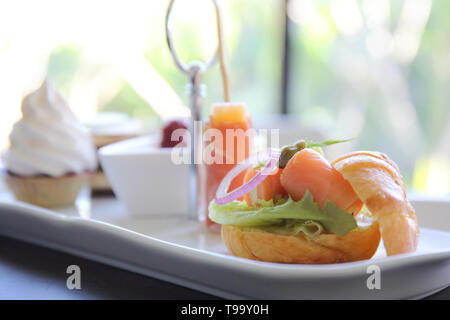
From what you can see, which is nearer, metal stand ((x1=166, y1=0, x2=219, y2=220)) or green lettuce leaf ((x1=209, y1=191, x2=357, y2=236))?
green lettuce leaf ((x1=209, y1=191, x2=357, y2=236))

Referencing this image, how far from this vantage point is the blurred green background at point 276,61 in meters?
3.79

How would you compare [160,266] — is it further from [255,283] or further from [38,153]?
[38,153]

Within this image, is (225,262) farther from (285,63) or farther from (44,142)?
(285,63)

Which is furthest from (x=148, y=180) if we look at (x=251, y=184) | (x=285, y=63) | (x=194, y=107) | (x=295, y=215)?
(x=285, y=63)

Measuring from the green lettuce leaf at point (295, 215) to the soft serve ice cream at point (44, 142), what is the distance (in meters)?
0.67

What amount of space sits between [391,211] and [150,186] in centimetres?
68

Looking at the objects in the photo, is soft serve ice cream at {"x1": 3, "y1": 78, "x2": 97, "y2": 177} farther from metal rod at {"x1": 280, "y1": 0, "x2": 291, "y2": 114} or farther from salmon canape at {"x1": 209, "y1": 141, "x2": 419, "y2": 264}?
metal rod at {"x1": 280, "y1": 0, "x2": 291, "y2": 114}

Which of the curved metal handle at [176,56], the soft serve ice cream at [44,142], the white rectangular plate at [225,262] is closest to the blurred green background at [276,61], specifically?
the soft serve ice cream at [44,142]

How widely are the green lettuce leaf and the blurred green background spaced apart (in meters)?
2.94

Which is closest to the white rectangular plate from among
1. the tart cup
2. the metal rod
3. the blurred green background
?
the tart cup

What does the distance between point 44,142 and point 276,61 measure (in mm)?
3297

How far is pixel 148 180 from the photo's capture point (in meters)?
1.36

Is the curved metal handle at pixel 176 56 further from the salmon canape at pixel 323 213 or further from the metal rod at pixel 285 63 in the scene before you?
the metal rod at pixel 285 63

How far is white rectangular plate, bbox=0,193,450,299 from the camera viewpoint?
72 centimetres
